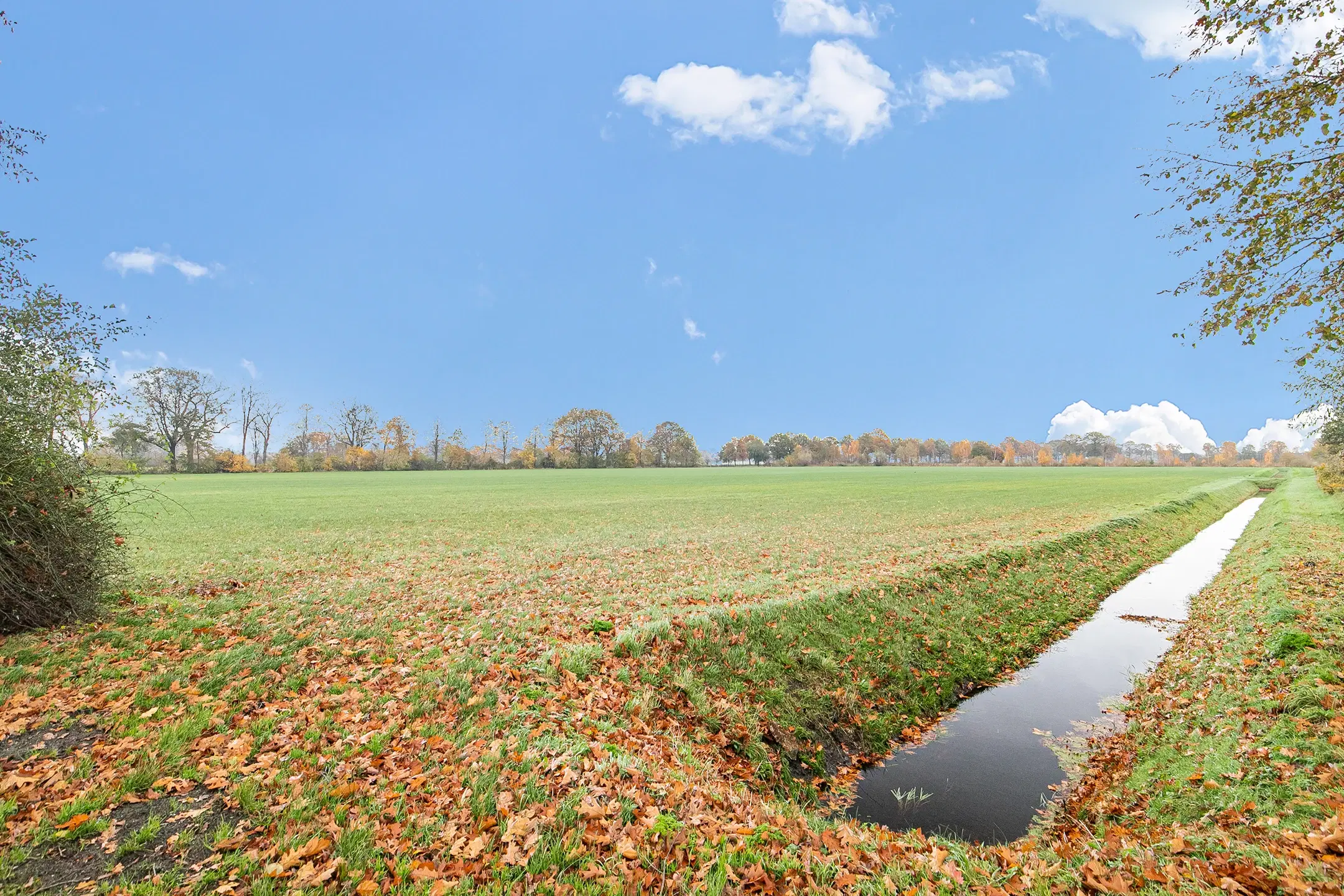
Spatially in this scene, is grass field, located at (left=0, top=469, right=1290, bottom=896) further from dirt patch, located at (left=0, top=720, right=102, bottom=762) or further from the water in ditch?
the water in ditch

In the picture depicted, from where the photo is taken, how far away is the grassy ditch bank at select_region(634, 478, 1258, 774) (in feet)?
33.4

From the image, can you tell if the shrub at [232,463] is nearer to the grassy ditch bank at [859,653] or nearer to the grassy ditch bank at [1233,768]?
the grassy ditch bank at [859,653]

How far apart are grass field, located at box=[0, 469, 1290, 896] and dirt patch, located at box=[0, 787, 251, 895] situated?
0.03 meters

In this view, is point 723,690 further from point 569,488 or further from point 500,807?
point 569,488

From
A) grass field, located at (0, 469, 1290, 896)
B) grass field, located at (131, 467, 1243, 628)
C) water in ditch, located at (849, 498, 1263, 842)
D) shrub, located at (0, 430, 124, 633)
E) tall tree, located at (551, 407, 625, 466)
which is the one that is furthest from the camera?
tall tree, located at (551, 407, 625, 466)

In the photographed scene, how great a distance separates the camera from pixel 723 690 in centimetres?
1052

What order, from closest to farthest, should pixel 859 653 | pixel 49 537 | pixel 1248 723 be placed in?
pixel 1248 723 < pixel 49 537 < pixel 859 653

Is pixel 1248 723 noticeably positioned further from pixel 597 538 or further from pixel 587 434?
pixel 587 434

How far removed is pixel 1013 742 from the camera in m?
10.2

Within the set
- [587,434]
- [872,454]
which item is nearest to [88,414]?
[587,434]

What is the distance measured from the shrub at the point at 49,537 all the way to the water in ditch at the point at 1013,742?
1460 cm

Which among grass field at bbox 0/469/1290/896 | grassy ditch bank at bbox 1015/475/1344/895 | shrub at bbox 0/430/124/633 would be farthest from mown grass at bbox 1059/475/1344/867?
shrub at bbox 0/430/124/633

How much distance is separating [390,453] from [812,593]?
12637 cm

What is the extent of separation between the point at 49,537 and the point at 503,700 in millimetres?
9137
